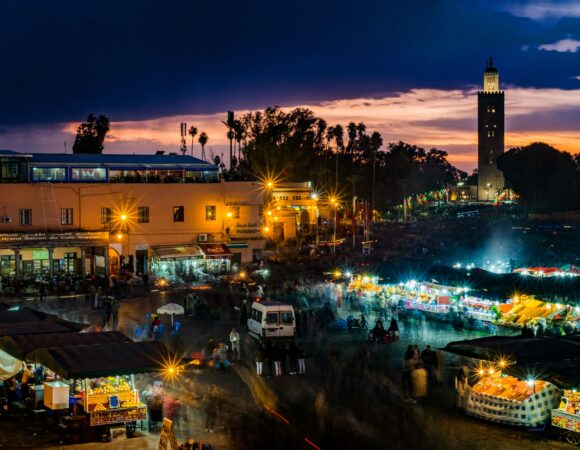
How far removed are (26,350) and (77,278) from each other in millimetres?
25876

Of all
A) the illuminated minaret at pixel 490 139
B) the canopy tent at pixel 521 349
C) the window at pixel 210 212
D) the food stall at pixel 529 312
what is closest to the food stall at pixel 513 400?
the canopy tent at pixel 521 349

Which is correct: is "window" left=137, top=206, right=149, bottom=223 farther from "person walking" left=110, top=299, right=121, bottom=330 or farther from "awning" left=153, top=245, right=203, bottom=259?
"person walking" left=110, top=299, right=121, bottom=330

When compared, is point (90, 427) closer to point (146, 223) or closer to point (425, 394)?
point (425, 394)

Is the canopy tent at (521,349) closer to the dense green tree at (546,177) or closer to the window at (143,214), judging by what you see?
the window at (143,214)

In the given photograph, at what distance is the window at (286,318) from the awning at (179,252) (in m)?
20.6

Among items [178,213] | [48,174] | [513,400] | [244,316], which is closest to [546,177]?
[178,213]

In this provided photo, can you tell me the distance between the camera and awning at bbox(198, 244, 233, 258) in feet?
159

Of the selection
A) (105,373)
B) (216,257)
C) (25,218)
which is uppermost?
(25,218)

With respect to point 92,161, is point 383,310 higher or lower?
lower

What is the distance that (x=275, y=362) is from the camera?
23.0 metres

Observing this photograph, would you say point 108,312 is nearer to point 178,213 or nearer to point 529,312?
point 529,312

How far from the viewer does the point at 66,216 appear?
4691 cm

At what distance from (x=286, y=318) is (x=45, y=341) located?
404 inches

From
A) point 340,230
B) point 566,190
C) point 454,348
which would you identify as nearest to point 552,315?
point 454,348
